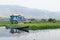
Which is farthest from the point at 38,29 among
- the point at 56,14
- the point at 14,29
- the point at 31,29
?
the point at 56,14

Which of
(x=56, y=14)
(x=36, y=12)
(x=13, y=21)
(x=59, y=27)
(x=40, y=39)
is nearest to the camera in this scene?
(x=40, y=39)

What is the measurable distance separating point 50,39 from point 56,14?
53.2m

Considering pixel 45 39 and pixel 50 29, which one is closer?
pixel 45 39

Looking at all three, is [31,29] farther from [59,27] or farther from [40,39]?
[40,39]

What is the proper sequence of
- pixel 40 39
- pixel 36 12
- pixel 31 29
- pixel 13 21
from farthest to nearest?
1. pixel 36 12
2. pixel 13 21
3. pixel 31 29
4. pixel 40 39

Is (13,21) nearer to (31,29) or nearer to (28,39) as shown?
(31,29)

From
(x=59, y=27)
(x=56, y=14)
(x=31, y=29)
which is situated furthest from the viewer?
(x=56, y=14)

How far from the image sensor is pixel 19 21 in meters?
35.5

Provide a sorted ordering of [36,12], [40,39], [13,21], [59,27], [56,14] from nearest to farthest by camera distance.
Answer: [40,39]
[59,27]
[13,21]
[56,14]
[36,12]

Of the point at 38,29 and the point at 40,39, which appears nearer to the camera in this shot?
the point at 40,39

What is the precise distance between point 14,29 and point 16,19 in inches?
391

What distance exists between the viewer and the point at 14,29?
2595 cm

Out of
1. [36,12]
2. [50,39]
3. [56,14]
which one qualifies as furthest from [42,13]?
[50,39]

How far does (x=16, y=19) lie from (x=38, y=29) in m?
10.7
